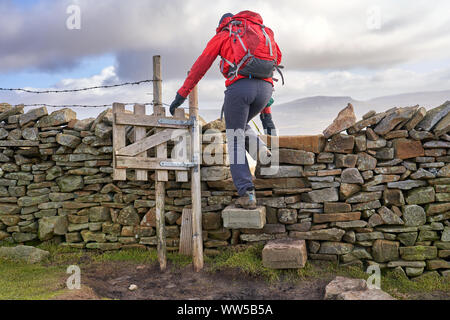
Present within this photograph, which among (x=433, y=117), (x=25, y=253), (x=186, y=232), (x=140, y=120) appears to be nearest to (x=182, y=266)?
(x=186, y=232)

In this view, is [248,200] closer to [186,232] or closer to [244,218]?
[244,218]

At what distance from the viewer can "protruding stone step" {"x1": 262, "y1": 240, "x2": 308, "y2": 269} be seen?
569 cm

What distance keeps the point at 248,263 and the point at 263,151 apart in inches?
65.5

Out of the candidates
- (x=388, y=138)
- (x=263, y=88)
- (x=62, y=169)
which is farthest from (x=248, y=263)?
(x=62, y=169)

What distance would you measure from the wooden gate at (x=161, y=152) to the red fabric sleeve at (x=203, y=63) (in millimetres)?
428

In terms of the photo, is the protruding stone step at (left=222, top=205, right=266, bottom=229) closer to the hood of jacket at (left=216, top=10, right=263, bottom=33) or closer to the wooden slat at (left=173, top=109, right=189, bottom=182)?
the wooden slat at (left=173, top=109, right=189, bottom=182)

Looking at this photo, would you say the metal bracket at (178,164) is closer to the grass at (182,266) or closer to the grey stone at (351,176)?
the grass at (182,266)

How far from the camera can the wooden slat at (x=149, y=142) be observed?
5.94 m

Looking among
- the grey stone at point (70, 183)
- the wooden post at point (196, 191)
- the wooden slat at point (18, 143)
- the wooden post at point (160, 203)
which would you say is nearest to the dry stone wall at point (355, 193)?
the wooden post at point (196, 191)

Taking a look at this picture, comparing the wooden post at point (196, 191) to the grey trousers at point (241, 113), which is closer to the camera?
the grey trousers at point (241, 113)

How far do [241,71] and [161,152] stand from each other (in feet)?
5.78

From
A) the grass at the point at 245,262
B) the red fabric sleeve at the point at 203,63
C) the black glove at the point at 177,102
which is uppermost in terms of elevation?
the red fabric sleeve at the point at 203,63

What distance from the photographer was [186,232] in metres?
6.61

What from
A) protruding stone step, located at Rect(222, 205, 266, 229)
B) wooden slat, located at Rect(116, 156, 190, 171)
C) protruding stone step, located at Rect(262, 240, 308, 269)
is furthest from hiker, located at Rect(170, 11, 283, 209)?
wooden slat, located at Rect(116, 156, 190, 171)
